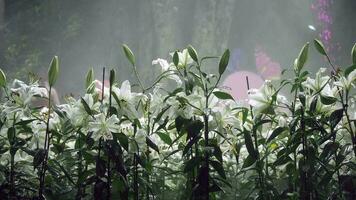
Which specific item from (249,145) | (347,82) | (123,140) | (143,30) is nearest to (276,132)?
(249,145)

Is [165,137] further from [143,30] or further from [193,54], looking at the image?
[143,30]

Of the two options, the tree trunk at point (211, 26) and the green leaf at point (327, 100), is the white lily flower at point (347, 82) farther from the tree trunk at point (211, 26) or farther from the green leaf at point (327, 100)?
the tree trunk at point (211, 26)

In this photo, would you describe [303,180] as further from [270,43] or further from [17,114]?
[270,43]

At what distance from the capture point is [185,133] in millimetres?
1049

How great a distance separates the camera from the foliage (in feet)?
3.21

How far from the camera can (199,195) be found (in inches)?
39.0

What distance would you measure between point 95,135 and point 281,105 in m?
0.41

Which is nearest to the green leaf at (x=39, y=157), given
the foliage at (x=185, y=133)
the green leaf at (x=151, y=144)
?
the foliage at (x=185, y=133)

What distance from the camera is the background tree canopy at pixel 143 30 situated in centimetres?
672

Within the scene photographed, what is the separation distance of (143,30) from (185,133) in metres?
5.94

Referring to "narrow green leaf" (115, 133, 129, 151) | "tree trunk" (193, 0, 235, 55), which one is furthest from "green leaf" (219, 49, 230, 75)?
"tree trunk" (193, 0, 235, 55)

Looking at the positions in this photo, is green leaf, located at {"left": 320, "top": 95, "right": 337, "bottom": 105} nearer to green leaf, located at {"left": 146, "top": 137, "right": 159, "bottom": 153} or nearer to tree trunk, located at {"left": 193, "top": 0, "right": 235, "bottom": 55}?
green leaf, located at {"left": 146, "top": 137, "right": 159, "bottom": 153}

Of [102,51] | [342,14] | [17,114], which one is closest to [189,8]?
[102,51]

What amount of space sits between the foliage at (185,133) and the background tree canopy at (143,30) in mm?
5310
